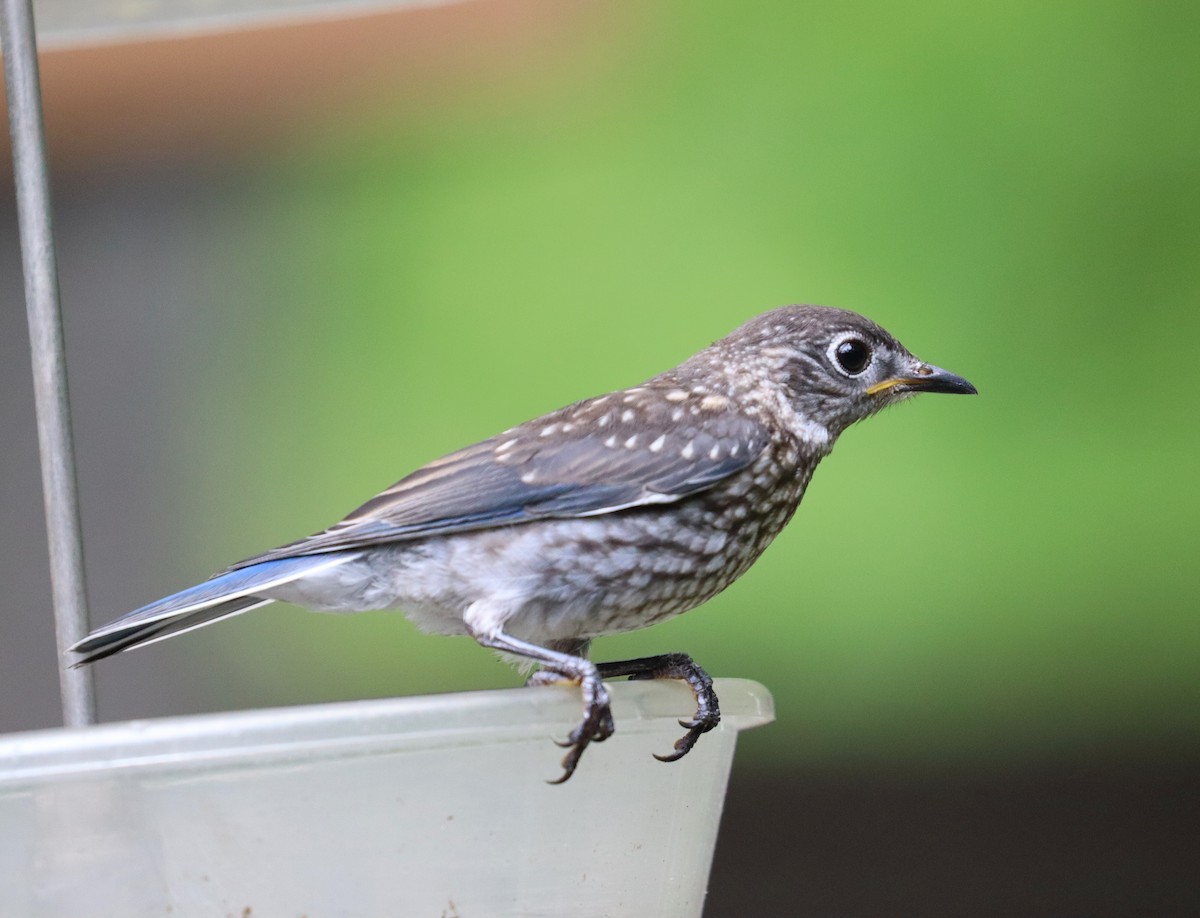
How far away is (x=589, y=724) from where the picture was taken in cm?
127

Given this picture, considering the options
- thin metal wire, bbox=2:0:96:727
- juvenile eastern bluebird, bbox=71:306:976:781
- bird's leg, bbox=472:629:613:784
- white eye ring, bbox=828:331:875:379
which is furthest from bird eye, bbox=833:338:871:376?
thin metal wire, bbox=2:0:96:727

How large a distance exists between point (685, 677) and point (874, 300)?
5.72 ft

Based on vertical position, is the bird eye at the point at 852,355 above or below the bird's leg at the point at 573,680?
above

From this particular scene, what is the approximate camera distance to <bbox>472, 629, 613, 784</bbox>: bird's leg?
1229mm

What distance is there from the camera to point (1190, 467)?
3281 mm

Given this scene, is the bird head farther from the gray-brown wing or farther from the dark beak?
the gray-brown wing

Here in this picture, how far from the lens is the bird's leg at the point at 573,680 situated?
48.4 inches

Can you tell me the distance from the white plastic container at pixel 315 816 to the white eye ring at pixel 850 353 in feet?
3.41

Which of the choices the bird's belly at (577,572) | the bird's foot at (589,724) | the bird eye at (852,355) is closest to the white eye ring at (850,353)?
the bird eye at (852,355)

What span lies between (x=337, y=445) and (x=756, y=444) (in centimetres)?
184

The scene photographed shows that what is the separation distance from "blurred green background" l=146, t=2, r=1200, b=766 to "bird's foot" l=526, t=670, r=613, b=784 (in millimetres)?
1927

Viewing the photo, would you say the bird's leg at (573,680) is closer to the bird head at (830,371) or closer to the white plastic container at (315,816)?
the white plastic container at (315,816)

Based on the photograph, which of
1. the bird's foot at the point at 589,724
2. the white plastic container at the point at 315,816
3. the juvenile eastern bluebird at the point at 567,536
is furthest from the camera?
the juvenile eastern bluebird at the point at 567,536

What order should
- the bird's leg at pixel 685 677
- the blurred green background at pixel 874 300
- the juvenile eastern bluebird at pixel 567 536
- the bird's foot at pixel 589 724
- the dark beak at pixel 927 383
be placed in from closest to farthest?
the bird's foot at pixel 589 724, the bird's leg at pixel 685 677, the juvenile eastern bluebird at pixel 567 536, the dark beak at pixel 927 383, the blurred green background at pixel 874 300
